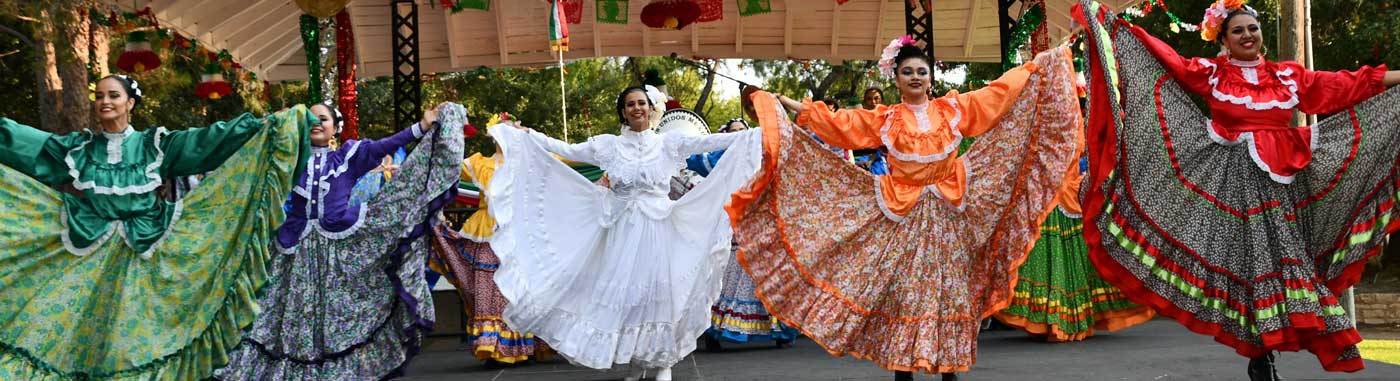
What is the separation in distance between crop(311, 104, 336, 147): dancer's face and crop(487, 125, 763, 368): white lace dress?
798 millimetres

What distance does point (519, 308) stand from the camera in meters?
6.05

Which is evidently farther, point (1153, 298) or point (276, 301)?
point (276, 301)

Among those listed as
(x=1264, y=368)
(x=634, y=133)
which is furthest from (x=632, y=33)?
(x=1264, y=368)

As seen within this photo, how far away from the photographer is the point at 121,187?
4984mm

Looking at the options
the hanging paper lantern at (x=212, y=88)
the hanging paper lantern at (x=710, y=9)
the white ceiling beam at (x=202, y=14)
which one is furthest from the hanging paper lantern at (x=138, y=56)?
the hanging paper lantern at (x=710, y=9)

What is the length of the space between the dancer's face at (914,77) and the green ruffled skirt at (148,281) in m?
2.51

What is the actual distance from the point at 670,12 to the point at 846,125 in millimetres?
5056

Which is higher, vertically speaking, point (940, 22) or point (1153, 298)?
point (940, 22)

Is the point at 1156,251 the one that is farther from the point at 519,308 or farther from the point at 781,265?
the point at 519,308

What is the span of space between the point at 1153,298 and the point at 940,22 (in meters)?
8.18

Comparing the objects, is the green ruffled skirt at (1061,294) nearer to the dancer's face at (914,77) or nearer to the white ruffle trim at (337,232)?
the dancer's face at (914,77)

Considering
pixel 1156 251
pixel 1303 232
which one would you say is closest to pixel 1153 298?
pixel 1156 251

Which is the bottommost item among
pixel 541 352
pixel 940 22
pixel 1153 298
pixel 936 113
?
pixel 541 352

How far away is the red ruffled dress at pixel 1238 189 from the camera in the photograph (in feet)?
15.5
